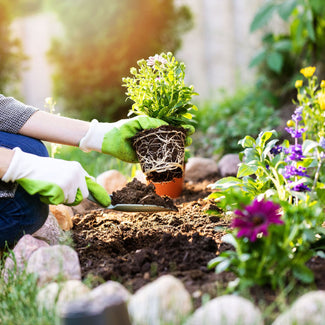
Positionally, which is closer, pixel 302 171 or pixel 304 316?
pixel 304 316

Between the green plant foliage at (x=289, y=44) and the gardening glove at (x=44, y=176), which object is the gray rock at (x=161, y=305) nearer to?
the gardening glove at (x=44, y=176)

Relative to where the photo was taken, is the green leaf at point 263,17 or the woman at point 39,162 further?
the green leaf at point 263,17

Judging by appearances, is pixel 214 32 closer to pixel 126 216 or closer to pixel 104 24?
pixel 104 24

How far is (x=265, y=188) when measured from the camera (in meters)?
1.95

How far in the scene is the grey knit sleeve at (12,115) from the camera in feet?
6.30

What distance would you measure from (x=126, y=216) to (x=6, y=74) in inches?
125

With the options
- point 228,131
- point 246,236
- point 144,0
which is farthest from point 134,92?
point 144,0

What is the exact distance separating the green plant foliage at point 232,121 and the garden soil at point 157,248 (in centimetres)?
131

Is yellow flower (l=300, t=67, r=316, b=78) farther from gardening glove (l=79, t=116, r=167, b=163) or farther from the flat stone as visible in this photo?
the flat stone

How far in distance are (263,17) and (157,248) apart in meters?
3.20

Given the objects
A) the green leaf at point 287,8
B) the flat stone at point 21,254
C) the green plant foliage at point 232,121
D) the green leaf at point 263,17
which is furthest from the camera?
the green leaf at point 263,17

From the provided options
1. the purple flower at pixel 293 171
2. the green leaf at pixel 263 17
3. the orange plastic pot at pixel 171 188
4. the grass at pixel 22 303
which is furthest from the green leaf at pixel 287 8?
the grass at pixel 22 303

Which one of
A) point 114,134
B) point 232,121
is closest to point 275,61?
point 232,121

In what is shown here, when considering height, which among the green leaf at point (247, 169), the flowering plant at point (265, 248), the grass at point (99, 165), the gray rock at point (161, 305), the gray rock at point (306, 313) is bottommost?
the gray rock at point (306, 313)
